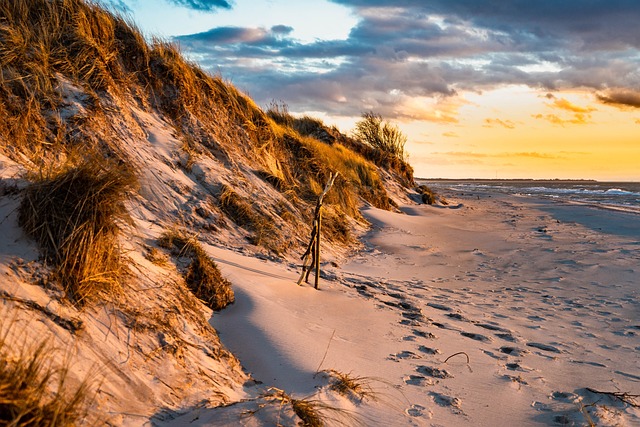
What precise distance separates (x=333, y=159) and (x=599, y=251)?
9.11 metres

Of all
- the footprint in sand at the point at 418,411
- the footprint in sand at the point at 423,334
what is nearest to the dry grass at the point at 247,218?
the footprint in sand at the point at 423,334

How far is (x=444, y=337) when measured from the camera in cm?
512

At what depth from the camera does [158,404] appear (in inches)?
110

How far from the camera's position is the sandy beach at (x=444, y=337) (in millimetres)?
3605

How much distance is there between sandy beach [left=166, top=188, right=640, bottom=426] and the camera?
3.61 m

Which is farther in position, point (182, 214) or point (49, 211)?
point (182, 214)

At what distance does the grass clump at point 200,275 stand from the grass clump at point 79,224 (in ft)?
3.71

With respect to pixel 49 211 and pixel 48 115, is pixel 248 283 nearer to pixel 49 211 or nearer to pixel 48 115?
pixel 49 211

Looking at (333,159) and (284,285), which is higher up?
(333,159)

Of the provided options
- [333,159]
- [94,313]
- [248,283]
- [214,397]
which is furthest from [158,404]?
[333,159]

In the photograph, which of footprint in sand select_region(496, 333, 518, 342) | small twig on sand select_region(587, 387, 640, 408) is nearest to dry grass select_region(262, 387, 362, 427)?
small twig on sand select_region(587, 387, 640, 408)

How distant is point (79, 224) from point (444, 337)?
143 inches

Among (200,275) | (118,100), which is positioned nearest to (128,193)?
(200,275)

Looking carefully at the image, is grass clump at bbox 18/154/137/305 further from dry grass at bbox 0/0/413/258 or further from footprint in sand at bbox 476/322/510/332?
footprint in sand at bbox 476/322/510/332
